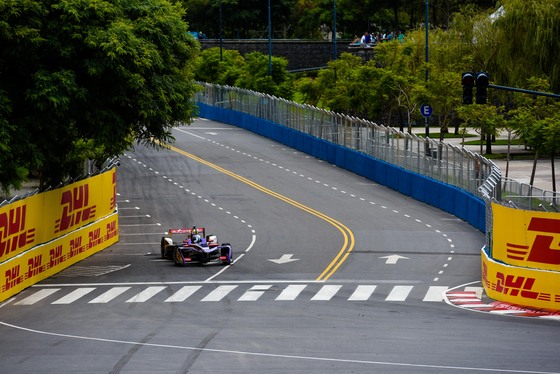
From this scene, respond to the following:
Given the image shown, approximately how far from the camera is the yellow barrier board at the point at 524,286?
36281mm

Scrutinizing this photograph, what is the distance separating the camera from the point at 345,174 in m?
72.2

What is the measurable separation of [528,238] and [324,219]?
21.0 m

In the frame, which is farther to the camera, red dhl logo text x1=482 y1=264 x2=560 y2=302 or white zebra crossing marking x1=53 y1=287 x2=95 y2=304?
white zebra crossing marking x1=53 y1=287 x2=95 y2=304

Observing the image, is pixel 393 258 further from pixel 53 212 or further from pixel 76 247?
pixel 53 212

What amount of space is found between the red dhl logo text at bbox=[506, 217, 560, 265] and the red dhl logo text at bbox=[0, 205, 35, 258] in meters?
16.7

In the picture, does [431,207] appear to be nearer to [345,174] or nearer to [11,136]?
[345,174]

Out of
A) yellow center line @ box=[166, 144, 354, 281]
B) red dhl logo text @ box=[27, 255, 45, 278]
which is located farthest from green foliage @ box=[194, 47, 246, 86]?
red dhl logo text @ box=[27, 255, 45, 278]

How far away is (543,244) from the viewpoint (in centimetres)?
3666

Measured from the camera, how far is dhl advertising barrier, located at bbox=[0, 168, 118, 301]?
40469 mm

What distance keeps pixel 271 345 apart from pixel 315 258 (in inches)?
645

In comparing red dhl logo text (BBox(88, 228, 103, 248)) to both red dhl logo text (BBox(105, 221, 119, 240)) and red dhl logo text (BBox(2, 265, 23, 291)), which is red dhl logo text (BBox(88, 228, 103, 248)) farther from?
red dhl logo text (BBox(2, 265, 23, 291))

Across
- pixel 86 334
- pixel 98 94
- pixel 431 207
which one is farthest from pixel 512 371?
pixel 431 207

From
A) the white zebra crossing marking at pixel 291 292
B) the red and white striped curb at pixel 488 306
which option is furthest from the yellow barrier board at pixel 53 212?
the red and white striped curb at pixel 488 306

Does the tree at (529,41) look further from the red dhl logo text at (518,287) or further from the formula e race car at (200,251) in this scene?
the red dhl logo text at (518,287)
